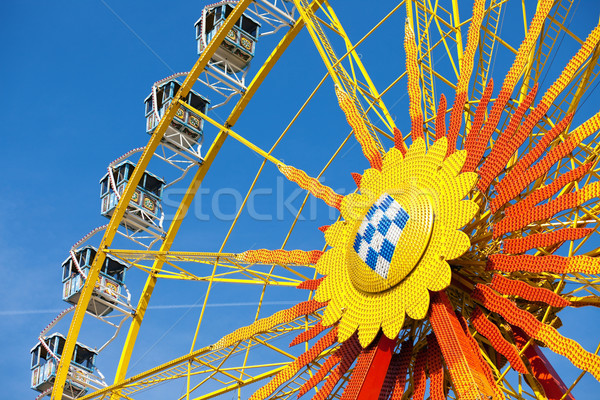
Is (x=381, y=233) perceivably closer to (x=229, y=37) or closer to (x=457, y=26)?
(x=457, y=26)

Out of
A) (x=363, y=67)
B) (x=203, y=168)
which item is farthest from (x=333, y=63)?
(x=203, y=168)

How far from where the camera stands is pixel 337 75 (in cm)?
1703

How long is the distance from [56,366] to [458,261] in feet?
49.1

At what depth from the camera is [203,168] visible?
23.4 metres

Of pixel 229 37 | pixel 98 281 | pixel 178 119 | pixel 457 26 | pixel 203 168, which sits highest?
pixel 229 37

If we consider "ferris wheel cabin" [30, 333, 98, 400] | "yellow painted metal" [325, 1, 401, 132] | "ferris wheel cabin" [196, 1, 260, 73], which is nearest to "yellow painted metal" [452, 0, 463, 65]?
"yellow painted metal" [325, 1, 401, 132]

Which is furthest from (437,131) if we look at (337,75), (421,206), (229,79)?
(229,79)

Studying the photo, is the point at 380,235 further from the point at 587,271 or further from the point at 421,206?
the point at 587,271

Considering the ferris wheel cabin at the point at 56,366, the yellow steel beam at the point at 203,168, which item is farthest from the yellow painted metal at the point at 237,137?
the ferris wheel cabin at the point at 56,366

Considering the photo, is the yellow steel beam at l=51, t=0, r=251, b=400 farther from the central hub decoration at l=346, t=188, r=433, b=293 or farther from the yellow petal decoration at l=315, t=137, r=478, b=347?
the central hub decoration at l=346, t=188, r=433, b=293

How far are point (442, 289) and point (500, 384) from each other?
5.99 feet

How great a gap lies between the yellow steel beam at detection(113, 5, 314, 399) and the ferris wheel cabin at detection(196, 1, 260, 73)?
1.37 metres

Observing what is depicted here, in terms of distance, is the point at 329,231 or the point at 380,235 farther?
the point at 329,231

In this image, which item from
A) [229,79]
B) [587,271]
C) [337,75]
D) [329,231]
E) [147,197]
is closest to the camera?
[587,271]
